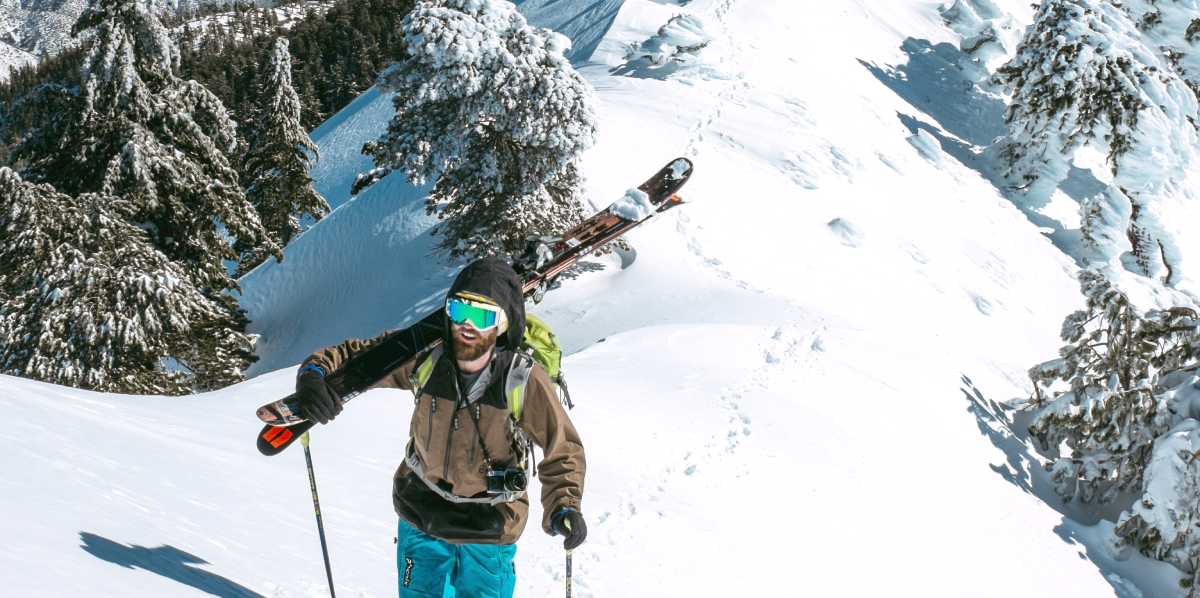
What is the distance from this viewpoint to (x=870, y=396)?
1212 centimetres

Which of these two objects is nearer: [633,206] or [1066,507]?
[1066,507]

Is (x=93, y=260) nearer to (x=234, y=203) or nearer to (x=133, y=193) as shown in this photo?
(x=133, y=193)

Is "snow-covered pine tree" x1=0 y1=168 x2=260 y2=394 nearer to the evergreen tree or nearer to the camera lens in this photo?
the evergreen tree

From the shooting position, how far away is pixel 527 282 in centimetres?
816

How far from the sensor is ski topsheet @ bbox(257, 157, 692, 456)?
11.6 feet

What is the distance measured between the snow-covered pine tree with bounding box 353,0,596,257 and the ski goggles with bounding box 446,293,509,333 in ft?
38.6

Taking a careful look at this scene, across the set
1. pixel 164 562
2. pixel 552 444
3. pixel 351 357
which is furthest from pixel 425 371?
pixel 164 562

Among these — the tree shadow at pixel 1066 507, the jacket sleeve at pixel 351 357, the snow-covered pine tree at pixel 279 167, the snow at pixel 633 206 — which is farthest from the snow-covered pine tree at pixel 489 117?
the snow-covered pine tree at pixel 279 167

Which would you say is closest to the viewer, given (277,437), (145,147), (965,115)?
(277,437)

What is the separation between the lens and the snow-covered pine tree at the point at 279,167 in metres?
29.8

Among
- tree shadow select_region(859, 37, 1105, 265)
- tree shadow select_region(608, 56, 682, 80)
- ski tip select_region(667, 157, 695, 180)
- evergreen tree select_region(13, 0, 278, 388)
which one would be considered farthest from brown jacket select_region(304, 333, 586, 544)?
tree shadow select_region(859, 37, 1105, 265)

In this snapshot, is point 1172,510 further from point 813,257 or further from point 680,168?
point 680,168

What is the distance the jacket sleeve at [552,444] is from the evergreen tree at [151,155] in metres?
13.1

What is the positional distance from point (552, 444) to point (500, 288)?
68 centimetres
